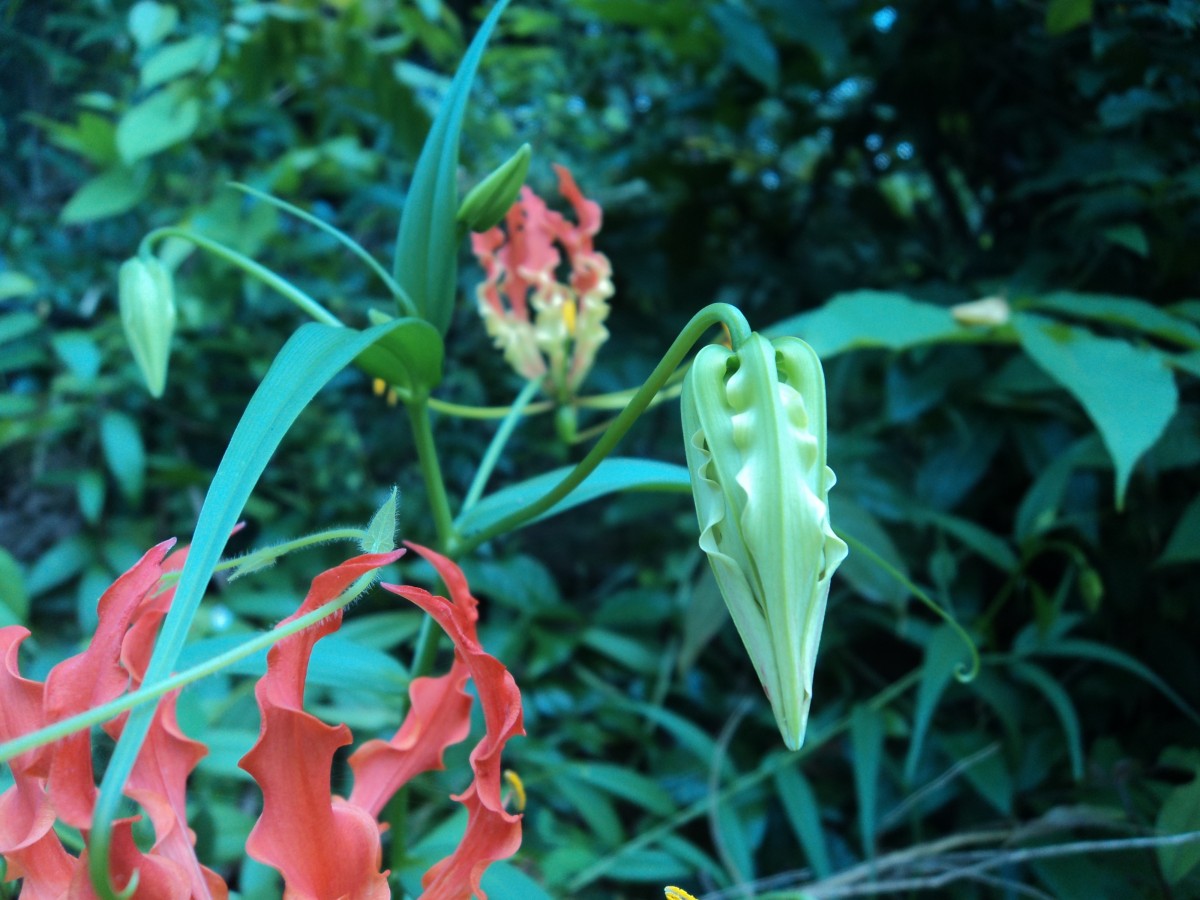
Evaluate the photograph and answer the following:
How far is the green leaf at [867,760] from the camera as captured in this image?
77cm

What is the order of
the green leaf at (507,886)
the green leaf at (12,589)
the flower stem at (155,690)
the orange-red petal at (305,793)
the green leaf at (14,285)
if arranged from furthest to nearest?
the green leaf at (14,285), the green leaf at (12,589), the green leaf at (507,886), the orange-red petal at (305,793), the flower stem at (155,690)

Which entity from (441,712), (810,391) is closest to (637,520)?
(441,712)

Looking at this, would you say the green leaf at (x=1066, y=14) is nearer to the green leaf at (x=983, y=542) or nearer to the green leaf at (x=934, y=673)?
the green leaf at (x=983, y=542)

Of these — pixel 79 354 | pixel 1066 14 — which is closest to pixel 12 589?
pixel 79 354

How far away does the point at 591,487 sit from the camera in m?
0.48

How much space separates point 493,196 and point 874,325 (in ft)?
1.47

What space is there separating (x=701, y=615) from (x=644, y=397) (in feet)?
2.02

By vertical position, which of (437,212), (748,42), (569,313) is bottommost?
(569,313)

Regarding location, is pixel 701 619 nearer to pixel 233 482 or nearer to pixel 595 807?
pixel 595 807

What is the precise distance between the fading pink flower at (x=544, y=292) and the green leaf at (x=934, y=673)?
434 mm

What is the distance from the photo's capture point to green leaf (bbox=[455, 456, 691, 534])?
1.53 feet

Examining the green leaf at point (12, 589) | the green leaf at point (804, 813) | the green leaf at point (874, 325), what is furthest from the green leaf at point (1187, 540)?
the green leaf at point (12, 589)

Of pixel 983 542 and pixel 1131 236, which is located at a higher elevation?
pixel 1131 236

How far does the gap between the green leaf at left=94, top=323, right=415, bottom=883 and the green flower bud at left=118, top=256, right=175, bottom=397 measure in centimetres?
33
